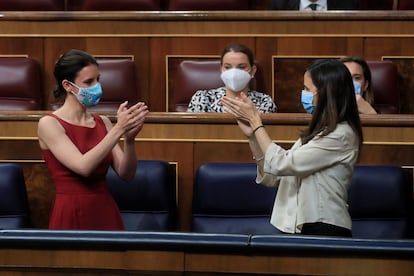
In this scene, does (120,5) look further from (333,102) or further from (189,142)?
(333,102)

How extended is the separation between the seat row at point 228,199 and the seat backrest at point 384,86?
0.31m

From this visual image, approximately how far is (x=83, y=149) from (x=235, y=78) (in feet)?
1.09

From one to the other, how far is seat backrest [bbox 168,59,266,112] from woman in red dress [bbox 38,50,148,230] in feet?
1.27

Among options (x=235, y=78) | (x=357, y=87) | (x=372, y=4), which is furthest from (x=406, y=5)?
(x=235, y=78)

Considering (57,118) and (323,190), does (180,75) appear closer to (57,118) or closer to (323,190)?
(57,118)

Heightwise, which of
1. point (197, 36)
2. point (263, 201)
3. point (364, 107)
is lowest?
point (263, 201)

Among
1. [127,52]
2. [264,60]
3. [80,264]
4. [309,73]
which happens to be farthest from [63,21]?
[80,264]

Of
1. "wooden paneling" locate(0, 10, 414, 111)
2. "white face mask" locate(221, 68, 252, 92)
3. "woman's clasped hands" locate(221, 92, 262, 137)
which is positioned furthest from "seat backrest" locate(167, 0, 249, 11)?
"woman's clasped hands" locate(221, 92, 262, 137)

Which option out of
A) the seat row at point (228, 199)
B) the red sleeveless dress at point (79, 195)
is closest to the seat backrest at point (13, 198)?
the seat row at point (228, 199)

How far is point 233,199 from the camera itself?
1.09m

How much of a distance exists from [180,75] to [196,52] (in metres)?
0.09

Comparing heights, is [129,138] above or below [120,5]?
below

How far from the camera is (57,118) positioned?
1000 millimetres

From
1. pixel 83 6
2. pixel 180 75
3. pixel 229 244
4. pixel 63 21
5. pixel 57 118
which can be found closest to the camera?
pixel 229 244
